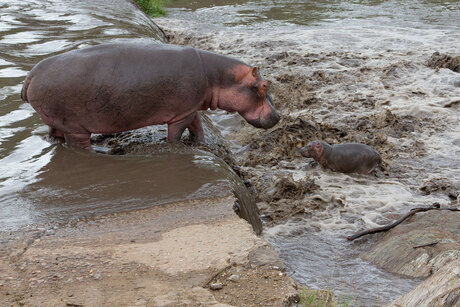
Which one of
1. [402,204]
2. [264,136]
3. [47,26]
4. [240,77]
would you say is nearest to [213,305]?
[240,77]

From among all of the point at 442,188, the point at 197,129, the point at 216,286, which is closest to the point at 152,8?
the point at 197,129

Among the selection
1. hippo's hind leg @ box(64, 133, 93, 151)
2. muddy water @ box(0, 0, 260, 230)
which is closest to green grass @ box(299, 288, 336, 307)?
muddy water @ box(0, 0, 260, 230)

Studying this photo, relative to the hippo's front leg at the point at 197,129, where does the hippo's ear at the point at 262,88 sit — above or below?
above

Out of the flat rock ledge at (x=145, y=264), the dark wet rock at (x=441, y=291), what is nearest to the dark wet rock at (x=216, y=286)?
the flat rock ledge at (x=145, y=264)

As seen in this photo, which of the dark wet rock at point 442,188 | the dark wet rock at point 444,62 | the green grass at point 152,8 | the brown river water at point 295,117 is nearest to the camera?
the brown river water at point 295,117

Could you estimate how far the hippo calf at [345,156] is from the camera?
7.37 m

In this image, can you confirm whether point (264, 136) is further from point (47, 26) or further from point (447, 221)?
point (47, 26)

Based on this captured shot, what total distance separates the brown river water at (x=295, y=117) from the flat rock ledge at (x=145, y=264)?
1.02 ft

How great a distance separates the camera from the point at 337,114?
31.8ft

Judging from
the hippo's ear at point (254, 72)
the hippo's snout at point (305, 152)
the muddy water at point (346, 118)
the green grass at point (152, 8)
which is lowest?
the green grass at point (152, 8)

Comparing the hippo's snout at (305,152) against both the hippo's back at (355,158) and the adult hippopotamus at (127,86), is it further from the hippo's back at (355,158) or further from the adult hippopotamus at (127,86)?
the adult hippopotamus at (127,86)

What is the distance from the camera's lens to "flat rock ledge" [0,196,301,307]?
11.1 ft

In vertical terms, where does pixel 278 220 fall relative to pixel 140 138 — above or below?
below

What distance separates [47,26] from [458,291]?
11148 millimetres
